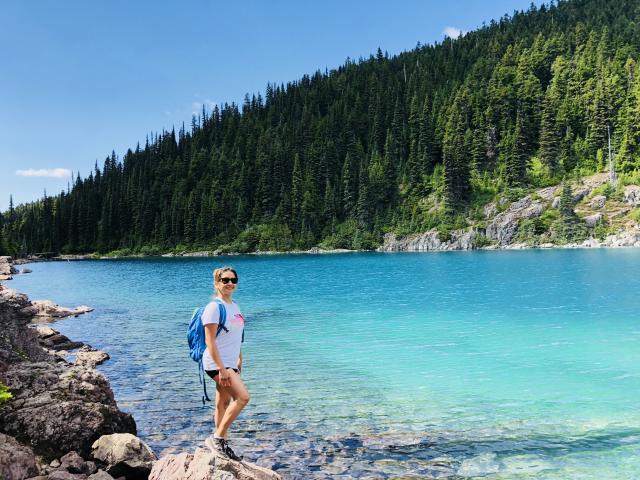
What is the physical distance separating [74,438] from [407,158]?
158129 mm

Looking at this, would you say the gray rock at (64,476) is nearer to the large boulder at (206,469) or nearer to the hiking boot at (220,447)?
the large boulder at (206,469)

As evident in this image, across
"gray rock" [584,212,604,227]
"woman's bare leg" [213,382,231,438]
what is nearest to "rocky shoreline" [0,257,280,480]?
"woman's bare leg" [213,382,231,438]

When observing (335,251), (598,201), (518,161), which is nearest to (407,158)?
(518,161)

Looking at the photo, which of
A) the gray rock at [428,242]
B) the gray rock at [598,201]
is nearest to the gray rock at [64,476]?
the gray rock at [428,242]

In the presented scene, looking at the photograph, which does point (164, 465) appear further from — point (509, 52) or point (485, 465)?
point (509, 52)

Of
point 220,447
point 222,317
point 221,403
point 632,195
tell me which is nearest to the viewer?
point 222,317

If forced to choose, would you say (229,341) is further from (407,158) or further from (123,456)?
(407,158)

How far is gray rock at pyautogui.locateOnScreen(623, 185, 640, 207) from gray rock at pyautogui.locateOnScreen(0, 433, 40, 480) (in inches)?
4319

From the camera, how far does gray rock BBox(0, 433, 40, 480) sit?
645 cm

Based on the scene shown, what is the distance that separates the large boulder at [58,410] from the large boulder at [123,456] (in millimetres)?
499

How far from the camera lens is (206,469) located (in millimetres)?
6020

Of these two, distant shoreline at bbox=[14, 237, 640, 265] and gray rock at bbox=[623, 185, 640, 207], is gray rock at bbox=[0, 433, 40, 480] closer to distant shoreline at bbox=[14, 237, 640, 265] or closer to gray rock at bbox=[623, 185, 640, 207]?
distant shoreline at bbox=[14, 237, 640, 265]

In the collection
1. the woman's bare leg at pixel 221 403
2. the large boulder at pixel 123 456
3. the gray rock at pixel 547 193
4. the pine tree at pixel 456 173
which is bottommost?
the large boulder at pixel 123 456

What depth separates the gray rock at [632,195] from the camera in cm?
9238
